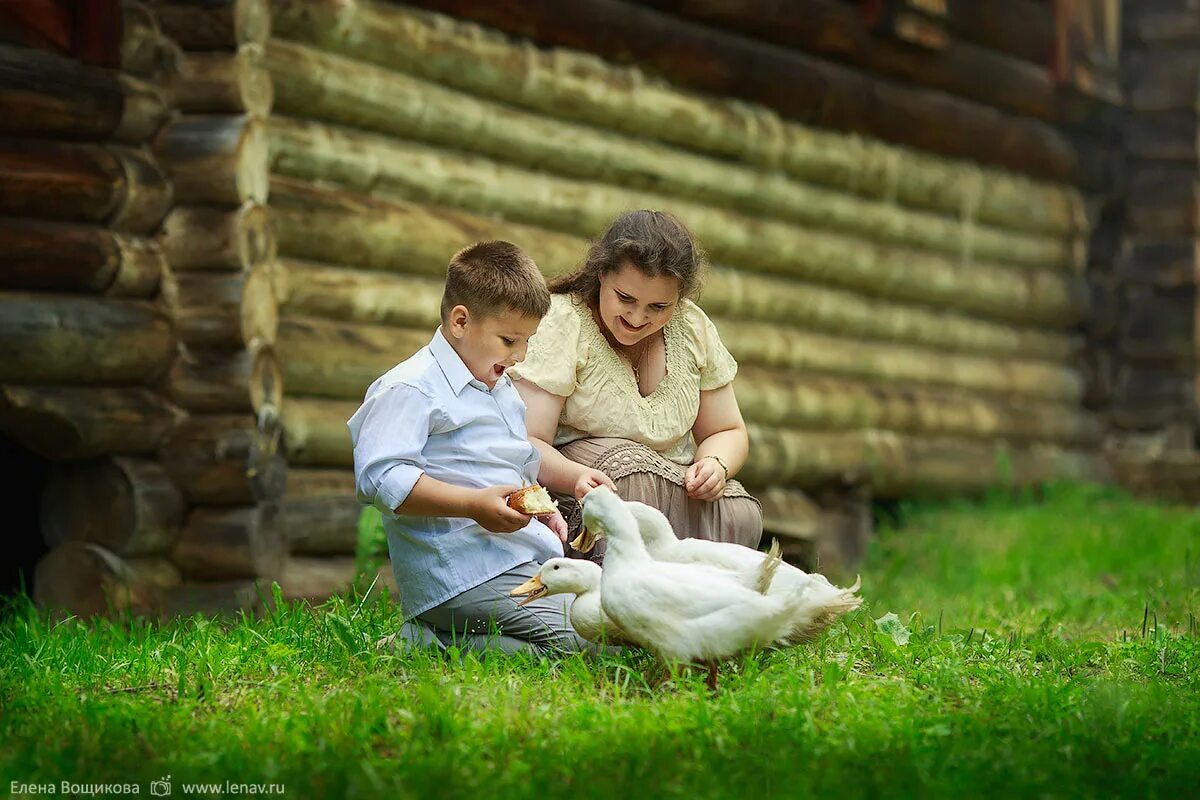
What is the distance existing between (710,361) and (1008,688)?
5.17 ft

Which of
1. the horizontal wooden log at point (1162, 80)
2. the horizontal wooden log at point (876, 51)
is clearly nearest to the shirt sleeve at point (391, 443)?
the horizontal wooden log at point (876, 51)

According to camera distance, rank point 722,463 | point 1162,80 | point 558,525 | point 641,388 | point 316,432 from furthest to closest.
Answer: point 1162,80 → point 316,432 → point 641,388 → point 722,463 → point 558,525

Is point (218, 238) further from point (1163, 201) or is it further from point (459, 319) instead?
point (1163, 201)

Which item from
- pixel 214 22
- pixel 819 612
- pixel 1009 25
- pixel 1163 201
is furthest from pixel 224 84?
pixel 1163 201

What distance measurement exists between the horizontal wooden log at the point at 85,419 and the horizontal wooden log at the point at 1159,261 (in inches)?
326

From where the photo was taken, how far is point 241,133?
5.65m

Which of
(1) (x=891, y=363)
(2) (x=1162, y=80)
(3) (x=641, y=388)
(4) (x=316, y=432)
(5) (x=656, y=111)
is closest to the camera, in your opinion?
(3) (x=641, y=388)

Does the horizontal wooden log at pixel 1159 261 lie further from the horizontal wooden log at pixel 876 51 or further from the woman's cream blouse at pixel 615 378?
the woman's cream blouse at pixel 615 378

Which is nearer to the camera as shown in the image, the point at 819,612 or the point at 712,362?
the point at 819,612

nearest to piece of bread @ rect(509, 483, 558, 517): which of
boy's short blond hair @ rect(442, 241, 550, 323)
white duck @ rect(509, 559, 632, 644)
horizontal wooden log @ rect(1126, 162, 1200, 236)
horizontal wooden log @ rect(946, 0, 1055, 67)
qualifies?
white duck @ rect(509, 559, 632, 644)

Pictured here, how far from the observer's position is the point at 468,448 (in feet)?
13.0

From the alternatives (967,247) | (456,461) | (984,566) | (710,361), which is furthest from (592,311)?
(967,247)

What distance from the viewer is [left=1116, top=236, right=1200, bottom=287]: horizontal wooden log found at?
11.4 metres

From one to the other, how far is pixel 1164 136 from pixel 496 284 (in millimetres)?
9106
